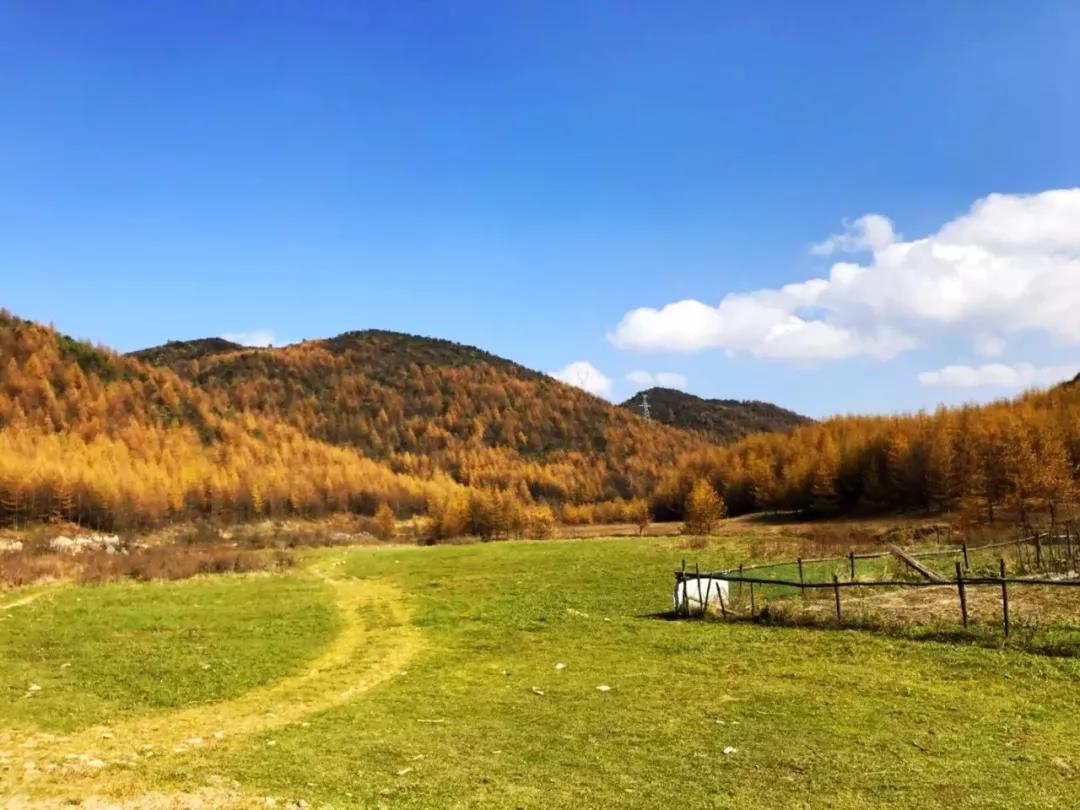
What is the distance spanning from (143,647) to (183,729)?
1127 cm

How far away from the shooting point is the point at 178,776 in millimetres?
13086

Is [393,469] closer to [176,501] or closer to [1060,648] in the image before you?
[176,501]

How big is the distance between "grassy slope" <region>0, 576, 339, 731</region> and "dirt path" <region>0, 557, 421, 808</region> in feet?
2.81

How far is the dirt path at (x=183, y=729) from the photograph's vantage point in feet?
42.6

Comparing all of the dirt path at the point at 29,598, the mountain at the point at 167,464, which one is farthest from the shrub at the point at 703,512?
the dirt path at the point at 29,598

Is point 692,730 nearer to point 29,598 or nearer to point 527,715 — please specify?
point 527,715

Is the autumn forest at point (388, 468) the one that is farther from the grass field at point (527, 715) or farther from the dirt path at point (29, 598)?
the dirt path at point (29, 598)

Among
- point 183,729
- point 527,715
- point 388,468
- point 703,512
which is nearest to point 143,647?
point 183,729

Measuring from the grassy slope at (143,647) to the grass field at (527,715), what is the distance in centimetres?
13

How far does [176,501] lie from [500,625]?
4293 inches

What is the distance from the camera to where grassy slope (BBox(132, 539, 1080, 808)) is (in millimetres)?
11891

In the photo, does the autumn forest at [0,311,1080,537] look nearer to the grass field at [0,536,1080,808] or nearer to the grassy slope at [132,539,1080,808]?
the grassy slope at [132,539,1080,808]

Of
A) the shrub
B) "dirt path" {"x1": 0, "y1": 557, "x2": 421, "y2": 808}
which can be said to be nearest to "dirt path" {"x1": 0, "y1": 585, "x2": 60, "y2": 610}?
"dirt path" {"x1": 0, "y1": 557, "x2": 421, "y2": 808}

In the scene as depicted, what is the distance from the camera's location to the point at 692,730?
15023 millimetres
